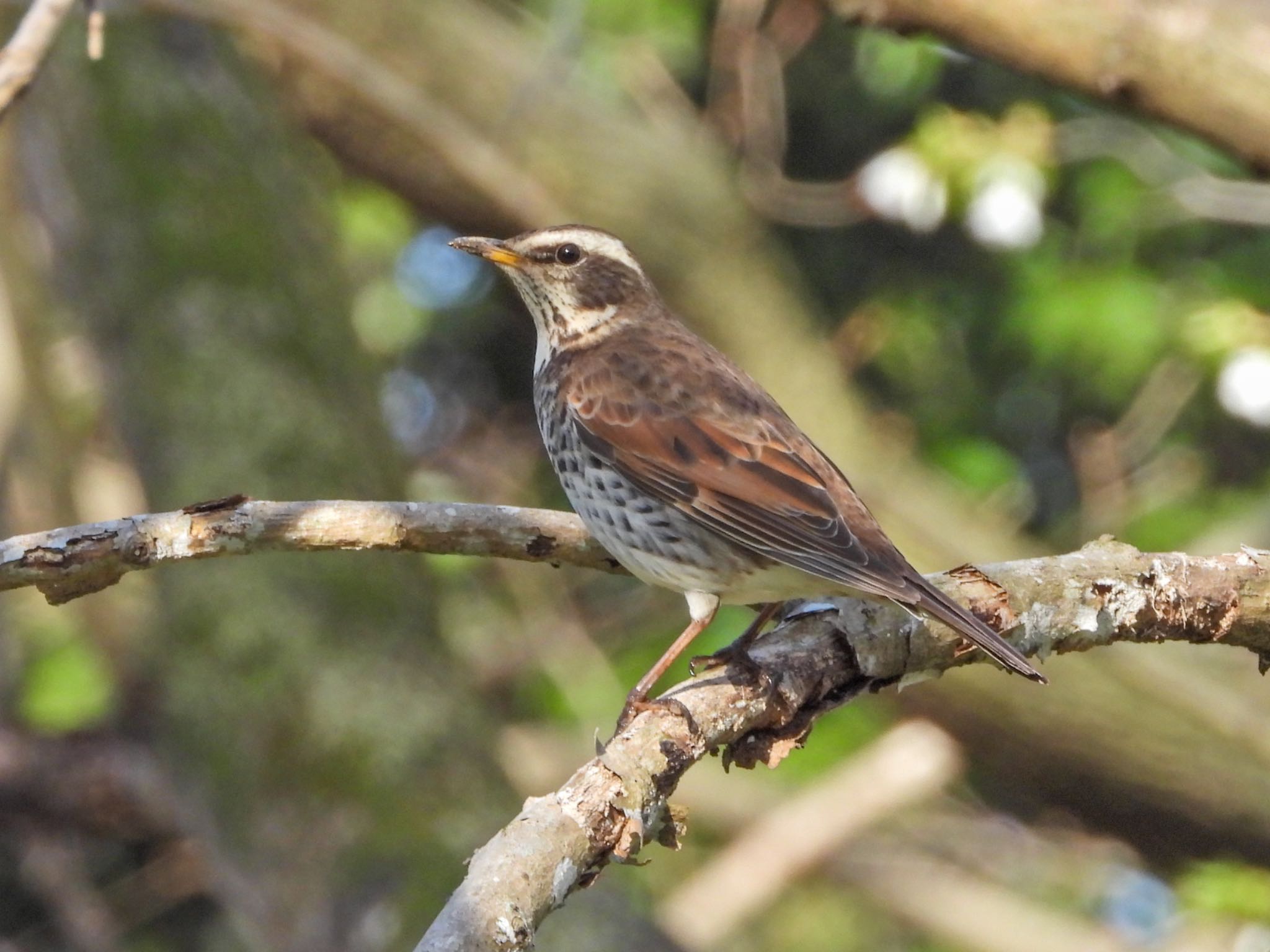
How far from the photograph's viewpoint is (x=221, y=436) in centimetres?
709

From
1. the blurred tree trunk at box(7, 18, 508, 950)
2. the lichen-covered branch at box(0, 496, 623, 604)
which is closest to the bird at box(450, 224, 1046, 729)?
the lichen-covered branch at box(0, 496, 623, 604)

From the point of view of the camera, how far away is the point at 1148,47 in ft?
17.1

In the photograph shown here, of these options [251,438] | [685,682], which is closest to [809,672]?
[685,682]

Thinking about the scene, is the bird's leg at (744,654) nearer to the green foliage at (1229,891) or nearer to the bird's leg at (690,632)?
the bird's leg at (690,632)

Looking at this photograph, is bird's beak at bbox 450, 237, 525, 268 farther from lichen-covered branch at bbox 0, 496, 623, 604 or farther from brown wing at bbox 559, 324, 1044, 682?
lichen-covered branch at bbox 0, 496, 623, 604

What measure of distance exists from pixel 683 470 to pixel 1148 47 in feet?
6.48

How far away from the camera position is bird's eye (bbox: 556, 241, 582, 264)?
5.66m

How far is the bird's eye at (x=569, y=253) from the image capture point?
566cm

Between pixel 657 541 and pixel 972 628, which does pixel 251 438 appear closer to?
pixel 657 541

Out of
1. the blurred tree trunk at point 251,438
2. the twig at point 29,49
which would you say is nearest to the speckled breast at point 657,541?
the twig at point 29,49

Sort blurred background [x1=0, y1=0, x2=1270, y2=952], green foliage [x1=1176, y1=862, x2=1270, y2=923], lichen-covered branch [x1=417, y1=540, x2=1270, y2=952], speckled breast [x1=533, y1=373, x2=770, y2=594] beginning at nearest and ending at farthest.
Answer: lichen-covered branch [x1=417, y1=540, x2=1270, y2=952] < speckled breast [x1=533, y1=373, x2=770, y2=594] < blurred background [x1=0, y1=0, x2=1270, y2=952] < green foliage [x1=1176, y1=862, x2=1270, y2=923]

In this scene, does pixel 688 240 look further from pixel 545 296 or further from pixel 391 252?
pixel 391 252

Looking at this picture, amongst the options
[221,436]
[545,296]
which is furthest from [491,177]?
[545,296]

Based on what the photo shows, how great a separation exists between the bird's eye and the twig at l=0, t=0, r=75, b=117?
2.04 meters
